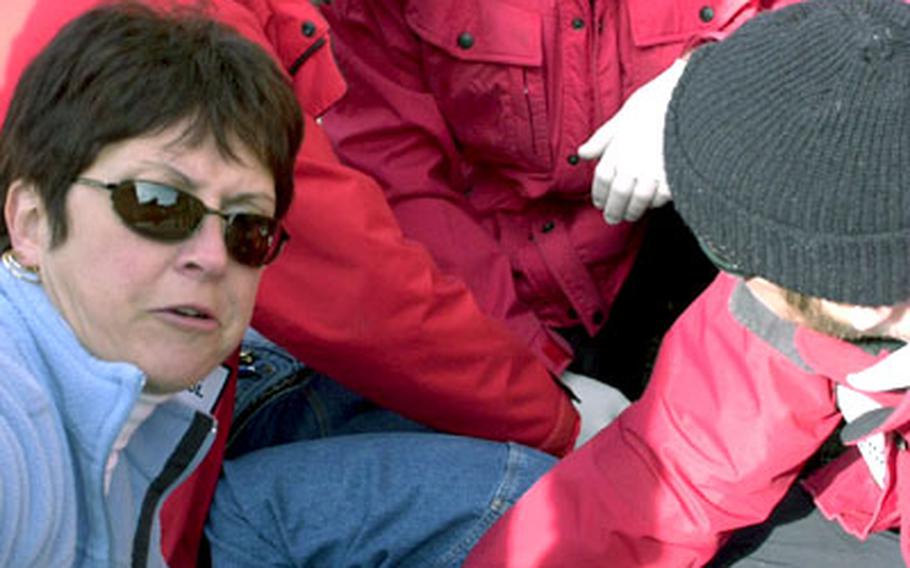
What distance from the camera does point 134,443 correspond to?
134 centimetres

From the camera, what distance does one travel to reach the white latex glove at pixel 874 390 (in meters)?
1.22

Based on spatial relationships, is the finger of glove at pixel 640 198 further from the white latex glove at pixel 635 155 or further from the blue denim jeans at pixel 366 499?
the blue denim jeans at pixel 366 499

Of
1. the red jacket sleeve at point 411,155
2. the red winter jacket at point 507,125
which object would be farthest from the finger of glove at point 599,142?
the red jacket sleeve at point 411,155

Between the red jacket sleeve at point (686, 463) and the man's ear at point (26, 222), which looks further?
the red jacket sleeve at point (686, 463)

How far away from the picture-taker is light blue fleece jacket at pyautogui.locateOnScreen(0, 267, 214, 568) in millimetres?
1046

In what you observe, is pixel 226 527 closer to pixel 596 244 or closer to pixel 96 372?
pixel 96 372

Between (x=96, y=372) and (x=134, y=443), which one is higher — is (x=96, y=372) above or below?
above

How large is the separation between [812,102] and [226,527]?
3.05 ft

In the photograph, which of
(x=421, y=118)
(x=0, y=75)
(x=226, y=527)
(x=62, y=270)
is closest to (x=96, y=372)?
(x=62, y=270)

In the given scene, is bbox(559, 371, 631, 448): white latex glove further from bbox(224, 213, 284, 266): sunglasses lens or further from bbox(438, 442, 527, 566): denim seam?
bbox(224, 213, 284, 266): sunglasses lens

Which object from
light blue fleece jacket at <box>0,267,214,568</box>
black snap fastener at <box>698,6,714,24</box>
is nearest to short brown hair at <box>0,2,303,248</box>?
light blue fleece jacket at <box>0,267,214,568</box>

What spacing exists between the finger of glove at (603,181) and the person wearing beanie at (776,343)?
0.26 meters

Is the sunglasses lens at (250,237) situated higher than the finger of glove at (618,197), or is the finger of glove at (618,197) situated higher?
the sunglasses lens at (250,237)

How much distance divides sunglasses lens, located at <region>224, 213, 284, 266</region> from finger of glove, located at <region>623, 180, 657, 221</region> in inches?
21.3
